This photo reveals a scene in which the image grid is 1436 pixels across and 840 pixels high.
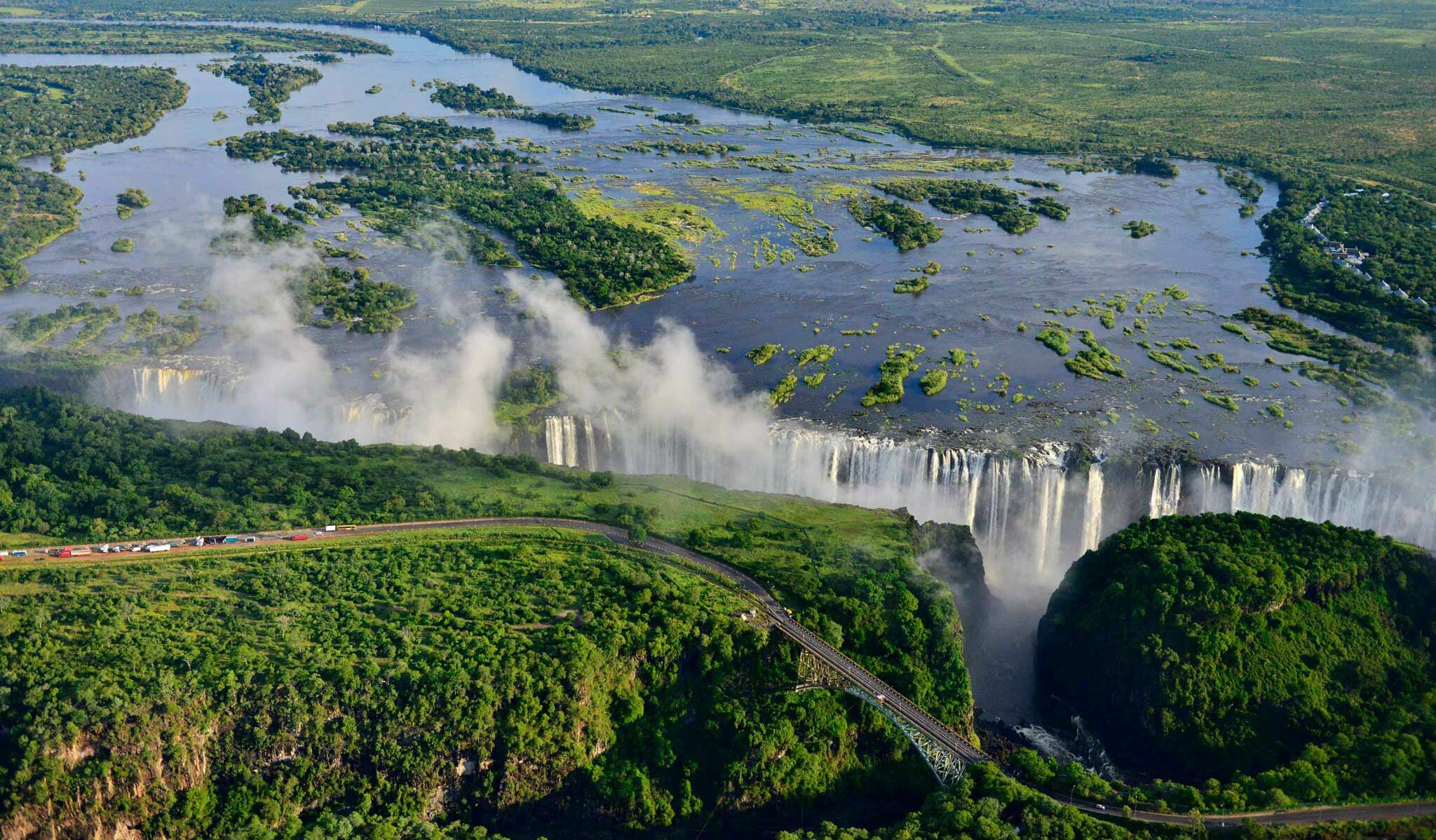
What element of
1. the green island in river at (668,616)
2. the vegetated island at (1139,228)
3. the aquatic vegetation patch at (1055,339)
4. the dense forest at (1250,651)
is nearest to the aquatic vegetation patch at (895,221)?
the green island in river at (668,616)

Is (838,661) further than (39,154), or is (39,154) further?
(39,154)

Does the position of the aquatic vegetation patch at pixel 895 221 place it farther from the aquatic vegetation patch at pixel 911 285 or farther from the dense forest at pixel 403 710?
the dense forest at pixel 403 710

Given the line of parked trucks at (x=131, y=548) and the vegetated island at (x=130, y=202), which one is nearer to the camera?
the line of parked trucks at (x=131, y=548)

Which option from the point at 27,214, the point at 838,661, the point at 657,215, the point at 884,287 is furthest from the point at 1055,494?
the point at 27,214

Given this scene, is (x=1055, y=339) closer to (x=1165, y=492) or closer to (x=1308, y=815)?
(x=1165, y=492)

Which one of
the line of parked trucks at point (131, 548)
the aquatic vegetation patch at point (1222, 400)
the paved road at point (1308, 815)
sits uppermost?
the aquatic vegetation patch at point (1222, 400)

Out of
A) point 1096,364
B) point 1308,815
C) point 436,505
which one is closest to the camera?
point 1308,815

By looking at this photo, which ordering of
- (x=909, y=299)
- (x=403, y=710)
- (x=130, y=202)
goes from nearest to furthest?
(x=403, y=710)
(x=909, y=299)
(x=130, y=202)
